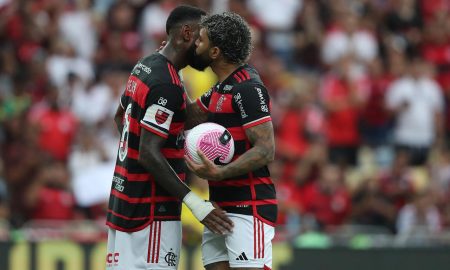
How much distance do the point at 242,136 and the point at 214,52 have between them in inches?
24.9

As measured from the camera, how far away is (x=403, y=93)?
1582 cm

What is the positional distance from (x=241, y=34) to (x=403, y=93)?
8773mm

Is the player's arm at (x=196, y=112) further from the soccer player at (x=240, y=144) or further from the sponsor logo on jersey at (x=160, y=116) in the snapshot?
the sponsor logo on jersey at (x=160, y=116)

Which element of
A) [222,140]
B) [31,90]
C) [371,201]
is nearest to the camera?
[222,140]

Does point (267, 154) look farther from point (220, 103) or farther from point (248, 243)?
point (248, 243)

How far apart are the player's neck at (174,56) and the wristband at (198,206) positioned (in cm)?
100

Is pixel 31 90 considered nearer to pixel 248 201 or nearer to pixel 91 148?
pixel 91 148

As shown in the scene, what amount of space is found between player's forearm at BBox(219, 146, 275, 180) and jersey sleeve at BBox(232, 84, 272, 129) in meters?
0.19

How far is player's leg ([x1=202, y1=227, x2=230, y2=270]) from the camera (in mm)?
7676

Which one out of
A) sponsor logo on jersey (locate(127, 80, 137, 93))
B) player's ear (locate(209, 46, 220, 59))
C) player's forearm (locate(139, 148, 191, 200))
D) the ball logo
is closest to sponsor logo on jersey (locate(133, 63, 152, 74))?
sponsor logo on jersey (locate(127, 80, 137, 93))

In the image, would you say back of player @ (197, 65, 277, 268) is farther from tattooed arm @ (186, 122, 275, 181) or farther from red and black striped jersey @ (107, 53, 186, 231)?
red and black striped jersey @ (107, 53, 186, 231)

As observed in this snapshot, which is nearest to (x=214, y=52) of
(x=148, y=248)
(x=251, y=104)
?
(x=251, y=104)

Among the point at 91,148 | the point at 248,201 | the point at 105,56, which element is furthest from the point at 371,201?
the point at 248,201

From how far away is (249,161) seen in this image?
7266mm
